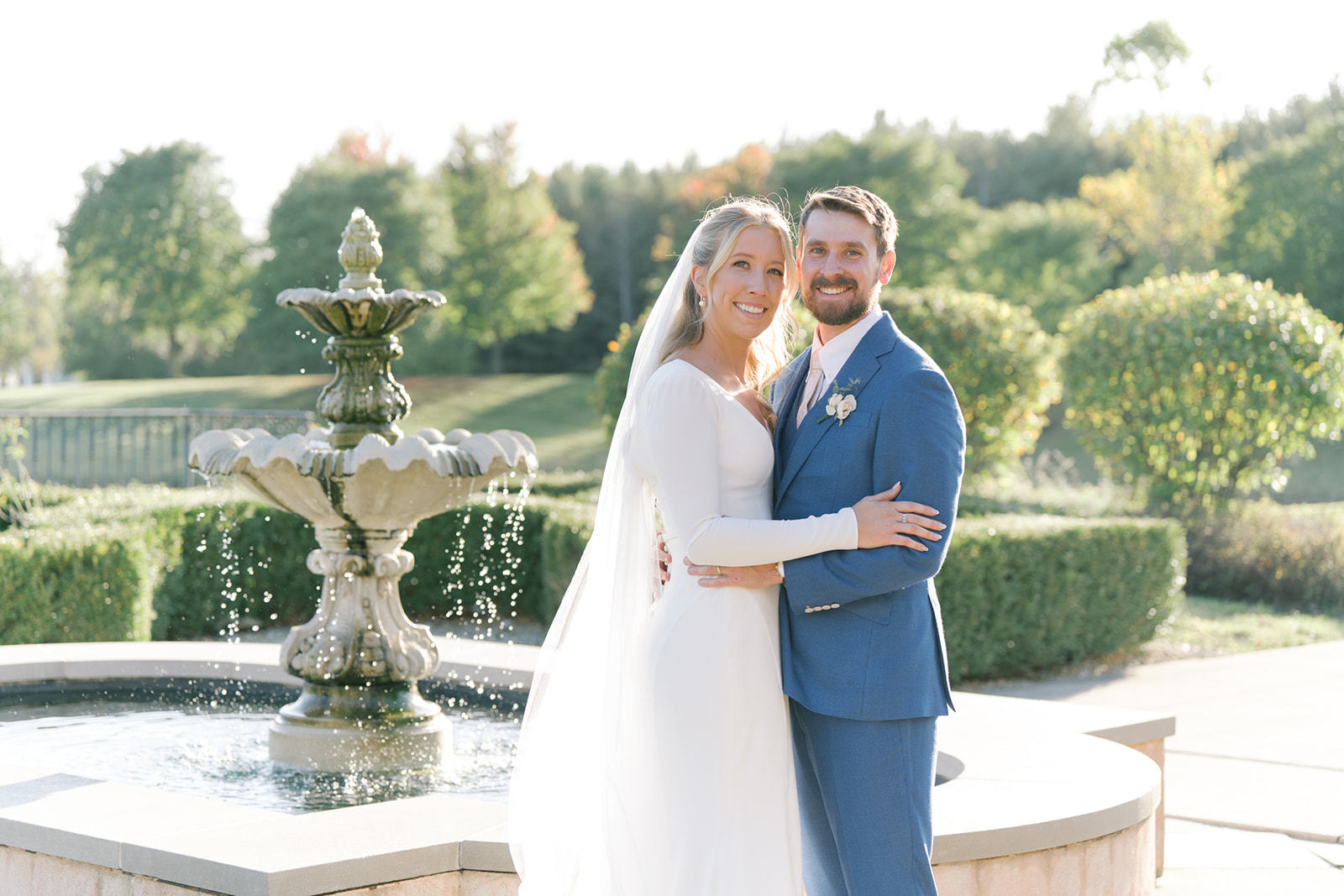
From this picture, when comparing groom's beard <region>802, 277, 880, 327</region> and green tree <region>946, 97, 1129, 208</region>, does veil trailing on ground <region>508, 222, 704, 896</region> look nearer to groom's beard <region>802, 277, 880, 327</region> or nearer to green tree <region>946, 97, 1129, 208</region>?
groom's beard <region>802, 277, 880, 327</region>

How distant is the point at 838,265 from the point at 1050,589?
679 centimetres

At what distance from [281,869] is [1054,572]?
710 cm

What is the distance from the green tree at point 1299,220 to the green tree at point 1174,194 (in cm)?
65

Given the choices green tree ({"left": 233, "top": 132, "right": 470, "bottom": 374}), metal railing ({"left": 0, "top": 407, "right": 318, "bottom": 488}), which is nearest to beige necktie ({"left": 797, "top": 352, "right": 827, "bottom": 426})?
metal railing ({"left": 0, "top": 407, "right": 318, "bottom": 488})

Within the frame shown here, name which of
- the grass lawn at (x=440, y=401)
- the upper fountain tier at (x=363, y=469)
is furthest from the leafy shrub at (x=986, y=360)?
the grass lawn at (x=440, y=401)

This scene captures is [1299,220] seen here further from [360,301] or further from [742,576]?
[742,576]

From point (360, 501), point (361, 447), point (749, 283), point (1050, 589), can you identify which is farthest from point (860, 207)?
point (1050, 589)

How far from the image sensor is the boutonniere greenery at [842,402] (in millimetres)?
2932

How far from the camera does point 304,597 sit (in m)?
11.0

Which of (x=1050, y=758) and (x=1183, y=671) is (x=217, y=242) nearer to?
(x=1183, y=671)

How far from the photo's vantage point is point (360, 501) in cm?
523

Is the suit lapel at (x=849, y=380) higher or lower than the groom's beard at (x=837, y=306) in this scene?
lower

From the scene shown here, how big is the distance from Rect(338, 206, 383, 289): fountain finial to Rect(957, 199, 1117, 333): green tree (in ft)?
107

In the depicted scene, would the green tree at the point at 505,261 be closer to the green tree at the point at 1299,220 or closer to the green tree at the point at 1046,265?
the green tree at the point at 1046,265
